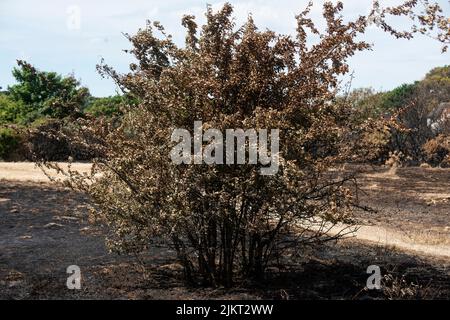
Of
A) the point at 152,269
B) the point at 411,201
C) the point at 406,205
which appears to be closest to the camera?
the point at 152,269

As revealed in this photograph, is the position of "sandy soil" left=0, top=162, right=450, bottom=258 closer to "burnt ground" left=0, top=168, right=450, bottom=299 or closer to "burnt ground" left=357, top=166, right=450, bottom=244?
"burnt ground" left=357, top=166, right=450, bottom=244

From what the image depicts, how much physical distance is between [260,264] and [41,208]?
5.92 m

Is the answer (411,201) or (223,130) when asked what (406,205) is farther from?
(223,130)

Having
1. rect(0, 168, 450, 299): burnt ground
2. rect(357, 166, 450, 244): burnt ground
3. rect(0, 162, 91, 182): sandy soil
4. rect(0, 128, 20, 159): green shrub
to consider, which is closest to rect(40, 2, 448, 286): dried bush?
rect(0, 168, 450, 299): burnt ground

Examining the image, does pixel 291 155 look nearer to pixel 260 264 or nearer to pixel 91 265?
pixel 260 264

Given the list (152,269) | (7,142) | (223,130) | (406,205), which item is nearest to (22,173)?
(7,142)

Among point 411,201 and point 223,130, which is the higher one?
point 223,130

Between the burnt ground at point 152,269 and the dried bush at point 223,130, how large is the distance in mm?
438

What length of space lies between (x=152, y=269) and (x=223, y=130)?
2.12 metres

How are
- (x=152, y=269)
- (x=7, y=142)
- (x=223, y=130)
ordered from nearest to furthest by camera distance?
(x=223, y=130)
(x=152, y=269)
(x=7, y=142)

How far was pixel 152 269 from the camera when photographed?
6852mm

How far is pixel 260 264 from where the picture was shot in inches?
253
